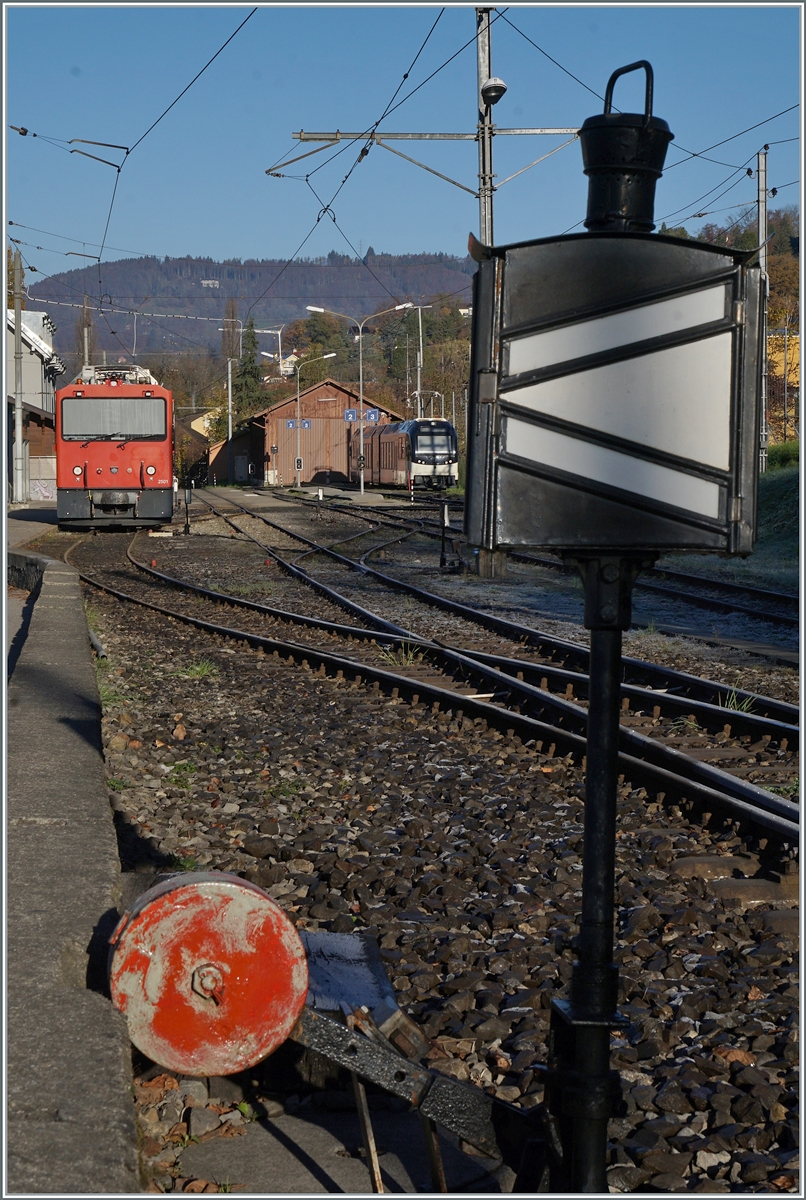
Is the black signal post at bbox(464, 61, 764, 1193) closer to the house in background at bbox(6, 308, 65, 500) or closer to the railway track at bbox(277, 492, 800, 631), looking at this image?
the railway track at bbox(277, 492, 800, 631)

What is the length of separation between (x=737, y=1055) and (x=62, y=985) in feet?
5.92

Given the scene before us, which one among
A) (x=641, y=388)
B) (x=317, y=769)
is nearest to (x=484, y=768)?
(x=317, y=769)

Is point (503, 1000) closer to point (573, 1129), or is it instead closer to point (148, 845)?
point (573, 1129)

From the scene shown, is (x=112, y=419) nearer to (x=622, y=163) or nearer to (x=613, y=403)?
(x=622, y=163)

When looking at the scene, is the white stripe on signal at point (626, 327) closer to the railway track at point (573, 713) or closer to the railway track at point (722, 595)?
the railway track at point (573, 713)

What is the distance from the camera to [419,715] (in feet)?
25.1

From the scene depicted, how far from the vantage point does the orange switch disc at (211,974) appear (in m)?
2.43

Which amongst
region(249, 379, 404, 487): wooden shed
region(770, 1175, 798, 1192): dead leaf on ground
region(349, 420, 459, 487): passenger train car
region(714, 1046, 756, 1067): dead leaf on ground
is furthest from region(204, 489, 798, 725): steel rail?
region(249, 379, 404, 487): wooden shed

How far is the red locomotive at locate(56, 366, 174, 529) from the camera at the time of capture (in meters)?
24.3

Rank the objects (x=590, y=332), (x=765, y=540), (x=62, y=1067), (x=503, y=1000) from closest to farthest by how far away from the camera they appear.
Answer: (x=590, y=332)
(x=62, y=1067)
(x=503, y=1000)
(x=765, y=540)

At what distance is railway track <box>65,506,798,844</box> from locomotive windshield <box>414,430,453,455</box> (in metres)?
38.4

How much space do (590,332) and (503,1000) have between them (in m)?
2.23

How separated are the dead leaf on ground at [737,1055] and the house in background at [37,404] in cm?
3462

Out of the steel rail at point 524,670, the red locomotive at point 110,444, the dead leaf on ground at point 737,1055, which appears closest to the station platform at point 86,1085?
the dead leaf on ground at point 737,1055
